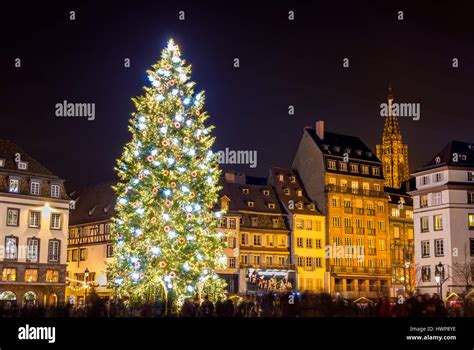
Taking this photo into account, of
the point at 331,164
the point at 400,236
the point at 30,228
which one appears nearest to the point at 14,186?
the point at 30,228

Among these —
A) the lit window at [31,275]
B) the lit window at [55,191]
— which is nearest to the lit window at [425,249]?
the lit window at [55,191]

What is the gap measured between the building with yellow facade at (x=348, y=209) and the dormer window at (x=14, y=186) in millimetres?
41249

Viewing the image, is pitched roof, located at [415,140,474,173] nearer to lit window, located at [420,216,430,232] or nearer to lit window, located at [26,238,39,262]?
lit window, located at [420,216,430,232]

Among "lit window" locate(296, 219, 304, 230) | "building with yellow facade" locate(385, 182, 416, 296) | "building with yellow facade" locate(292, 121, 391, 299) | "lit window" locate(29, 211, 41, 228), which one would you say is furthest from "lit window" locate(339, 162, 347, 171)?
"lit window" locate(29, 211, 41, 228)

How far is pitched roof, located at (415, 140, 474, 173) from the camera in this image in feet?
266

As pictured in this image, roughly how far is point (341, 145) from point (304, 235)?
15.0 meters

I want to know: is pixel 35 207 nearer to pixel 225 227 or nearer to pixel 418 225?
pixel 225 227

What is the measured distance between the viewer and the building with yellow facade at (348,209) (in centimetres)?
10150

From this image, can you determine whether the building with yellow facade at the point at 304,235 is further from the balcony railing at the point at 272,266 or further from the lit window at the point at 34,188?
the lit window at the point at 34,188

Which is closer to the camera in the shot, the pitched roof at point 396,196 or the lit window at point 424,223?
the lit window at point 424,223

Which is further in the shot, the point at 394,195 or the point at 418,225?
the point at 394,195

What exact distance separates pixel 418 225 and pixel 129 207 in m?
47.3

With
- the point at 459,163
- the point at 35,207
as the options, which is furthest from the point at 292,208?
the point at 35,207

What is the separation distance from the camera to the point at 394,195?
113 m
